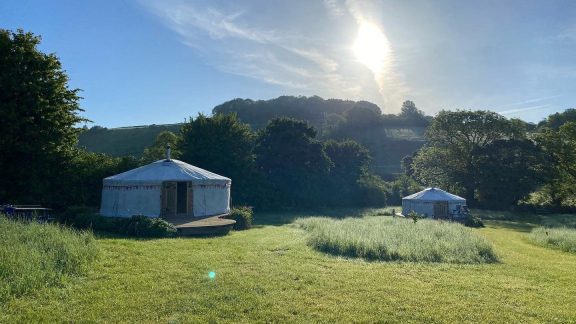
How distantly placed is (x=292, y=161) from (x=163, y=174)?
16922 mm

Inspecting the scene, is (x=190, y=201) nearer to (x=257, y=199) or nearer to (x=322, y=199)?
(x=257, y=199)

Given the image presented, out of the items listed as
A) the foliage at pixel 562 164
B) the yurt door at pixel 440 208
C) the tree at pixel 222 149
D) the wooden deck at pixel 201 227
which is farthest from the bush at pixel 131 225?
the foliage at pixel 562 164

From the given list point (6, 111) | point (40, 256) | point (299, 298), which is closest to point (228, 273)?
point (299, 298)

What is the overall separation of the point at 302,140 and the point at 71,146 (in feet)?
60.8

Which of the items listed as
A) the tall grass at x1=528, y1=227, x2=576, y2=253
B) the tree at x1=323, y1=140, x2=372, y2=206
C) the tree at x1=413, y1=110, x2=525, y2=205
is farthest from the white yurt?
the tree at x1=413, y1=110, x2=525, y2=205

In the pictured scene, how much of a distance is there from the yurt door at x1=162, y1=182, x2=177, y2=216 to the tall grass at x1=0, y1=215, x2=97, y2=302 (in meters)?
8.70

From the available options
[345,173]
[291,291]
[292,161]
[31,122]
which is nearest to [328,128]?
[345,173]

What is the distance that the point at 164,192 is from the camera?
1808 cm

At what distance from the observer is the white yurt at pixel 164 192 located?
15734 mm

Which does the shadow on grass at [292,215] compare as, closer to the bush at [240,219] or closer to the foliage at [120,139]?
the bush at [240,219]

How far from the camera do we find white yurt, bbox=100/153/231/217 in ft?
51.6

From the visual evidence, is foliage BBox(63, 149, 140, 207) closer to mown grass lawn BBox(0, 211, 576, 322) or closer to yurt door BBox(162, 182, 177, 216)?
yurt door BBox(162, 182, 177, 216)

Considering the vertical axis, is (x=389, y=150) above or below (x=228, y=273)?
above

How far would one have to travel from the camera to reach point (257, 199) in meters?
29.4
